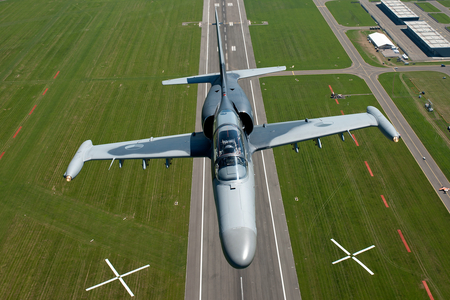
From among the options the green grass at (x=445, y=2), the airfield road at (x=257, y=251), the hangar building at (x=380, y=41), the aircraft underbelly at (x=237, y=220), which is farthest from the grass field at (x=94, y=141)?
the green grass at (x=445, y=2)

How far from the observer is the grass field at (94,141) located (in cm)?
2736

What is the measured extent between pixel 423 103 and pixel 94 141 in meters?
55.3

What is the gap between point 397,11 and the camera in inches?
2594

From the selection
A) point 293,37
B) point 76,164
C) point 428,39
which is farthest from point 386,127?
point 428,39

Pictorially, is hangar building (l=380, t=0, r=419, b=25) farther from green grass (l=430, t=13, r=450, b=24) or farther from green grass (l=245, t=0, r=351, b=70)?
green grass (l=245, t=0, r=351, b=70)

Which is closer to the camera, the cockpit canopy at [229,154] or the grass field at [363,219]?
the cockpit canopy at [229,154]

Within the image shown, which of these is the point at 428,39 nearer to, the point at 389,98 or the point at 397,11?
the point at 397,11

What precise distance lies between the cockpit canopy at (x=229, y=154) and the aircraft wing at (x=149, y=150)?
15.2 ft

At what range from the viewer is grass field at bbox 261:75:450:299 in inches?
A: 1005

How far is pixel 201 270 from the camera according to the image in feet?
87.4

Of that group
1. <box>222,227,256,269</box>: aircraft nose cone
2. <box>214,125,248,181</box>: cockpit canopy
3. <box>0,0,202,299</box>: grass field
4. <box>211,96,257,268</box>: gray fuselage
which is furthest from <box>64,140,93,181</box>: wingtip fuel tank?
<box>222,227,256,269</box>: aircraft nose cone

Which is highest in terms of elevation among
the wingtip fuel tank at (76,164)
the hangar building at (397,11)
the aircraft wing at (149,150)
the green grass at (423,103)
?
the wingtip fuel tank at (76,164)

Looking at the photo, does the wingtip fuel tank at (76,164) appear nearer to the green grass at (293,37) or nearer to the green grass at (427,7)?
the green grass at (293,37)

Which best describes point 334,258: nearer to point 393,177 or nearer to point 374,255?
point 374,255
